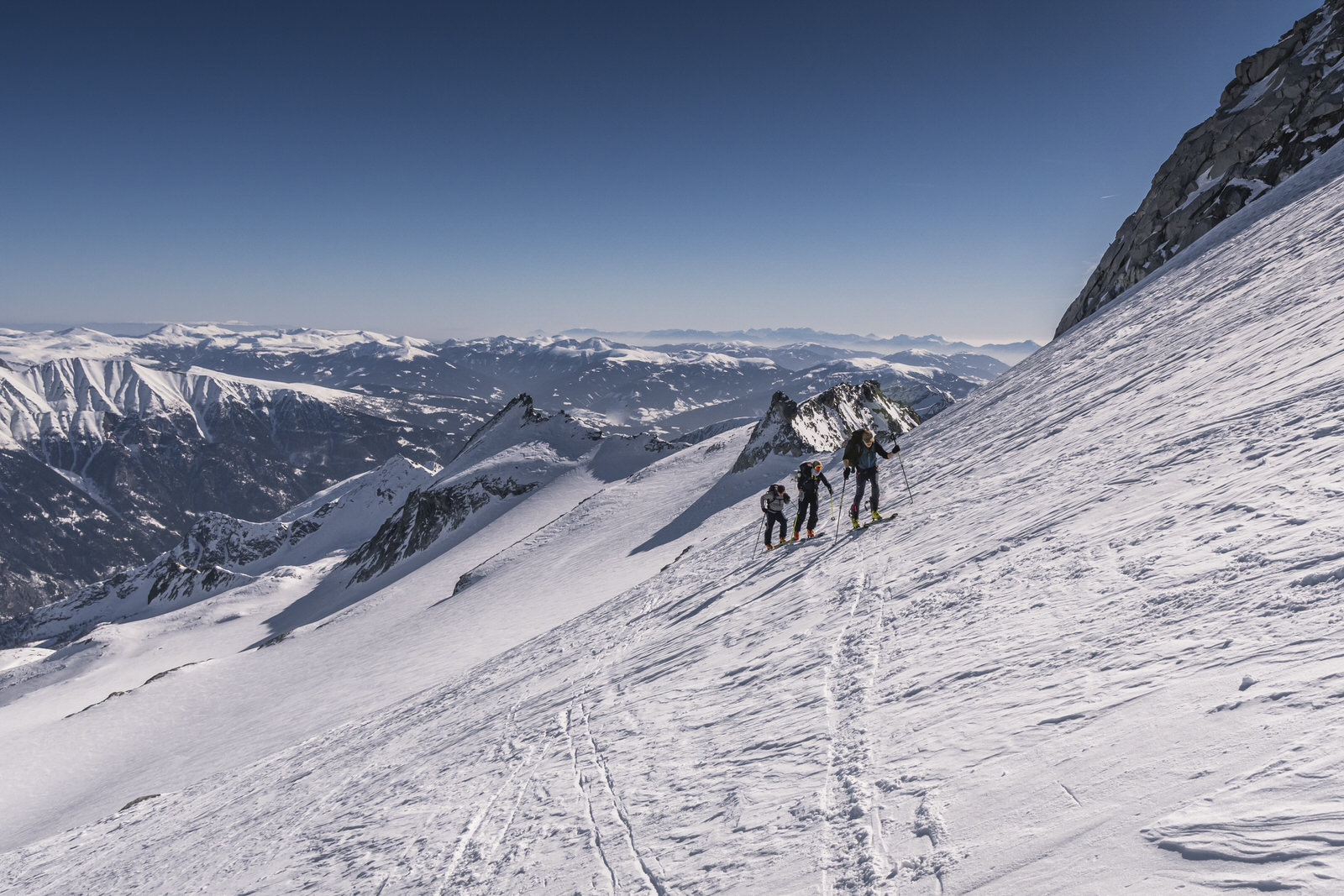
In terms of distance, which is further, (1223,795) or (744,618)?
(744,618)

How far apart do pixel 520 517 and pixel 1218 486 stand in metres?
52.6

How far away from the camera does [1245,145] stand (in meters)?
31.5

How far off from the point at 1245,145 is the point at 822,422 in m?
26.4

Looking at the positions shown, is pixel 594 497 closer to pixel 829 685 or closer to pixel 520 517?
pixel 520 517

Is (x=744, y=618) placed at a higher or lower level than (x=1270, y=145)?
lower

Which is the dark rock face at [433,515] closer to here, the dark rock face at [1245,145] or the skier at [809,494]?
the skier at [809,494]

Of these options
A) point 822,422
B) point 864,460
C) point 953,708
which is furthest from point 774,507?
point 822,422

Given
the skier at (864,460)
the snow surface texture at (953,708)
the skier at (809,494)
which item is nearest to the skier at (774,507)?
the skier at (809,494)

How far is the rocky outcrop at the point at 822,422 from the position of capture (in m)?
36.7

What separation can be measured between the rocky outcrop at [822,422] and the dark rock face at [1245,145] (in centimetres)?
1303

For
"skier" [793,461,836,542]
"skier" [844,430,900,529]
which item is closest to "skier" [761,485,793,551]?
"skier" [793,461,836,542]

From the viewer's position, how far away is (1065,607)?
239 inches

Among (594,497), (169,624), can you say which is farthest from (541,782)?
(169,624)

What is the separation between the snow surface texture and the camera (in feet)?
12.0
